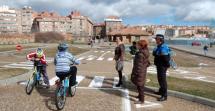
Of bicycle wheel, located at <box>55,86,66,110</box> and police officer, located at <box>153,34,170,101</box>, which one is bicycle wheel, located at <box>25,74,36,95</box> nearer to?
bicycle wheel, located at <box>55,86,66,110</box>

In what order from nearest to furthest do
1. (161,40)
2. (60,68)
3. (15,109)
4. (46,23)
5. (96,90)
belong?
(15,109) → (60,68) → (161,40) → (96,90) → (46,23)

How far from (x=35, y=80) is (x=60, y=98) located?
2528 mm

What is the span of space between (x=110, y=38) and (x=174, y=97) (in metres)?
112

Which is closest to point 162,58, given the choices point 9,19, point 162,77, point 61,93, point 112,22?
point 162,77

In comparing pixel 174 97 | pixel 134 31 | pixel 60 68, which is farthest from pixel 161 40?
pixel 134 31

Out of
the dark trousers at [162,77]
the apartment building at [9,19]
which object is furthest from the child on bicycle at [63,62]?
the apartment building at [9,19]

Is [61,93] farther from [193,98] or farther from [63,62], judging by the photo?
[193,98]

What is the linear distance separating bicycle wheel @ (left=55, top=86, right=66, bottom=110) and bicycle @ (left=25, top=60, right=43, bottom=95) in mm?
2104

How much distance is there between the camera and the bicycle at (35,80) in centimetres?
1028

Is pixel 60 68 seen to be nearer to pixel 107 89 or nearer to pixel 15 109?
pixel 15 109

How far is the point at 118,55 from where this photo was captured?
38.7 ft

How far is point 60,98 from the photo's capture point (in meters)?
8.30

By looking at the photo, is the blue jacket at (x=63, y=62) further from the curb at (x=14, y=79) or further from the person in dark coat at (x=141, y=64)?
the curb at (x=14, y=79)

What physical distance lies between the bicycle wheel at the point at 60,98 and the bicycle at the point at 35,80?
2104mm
